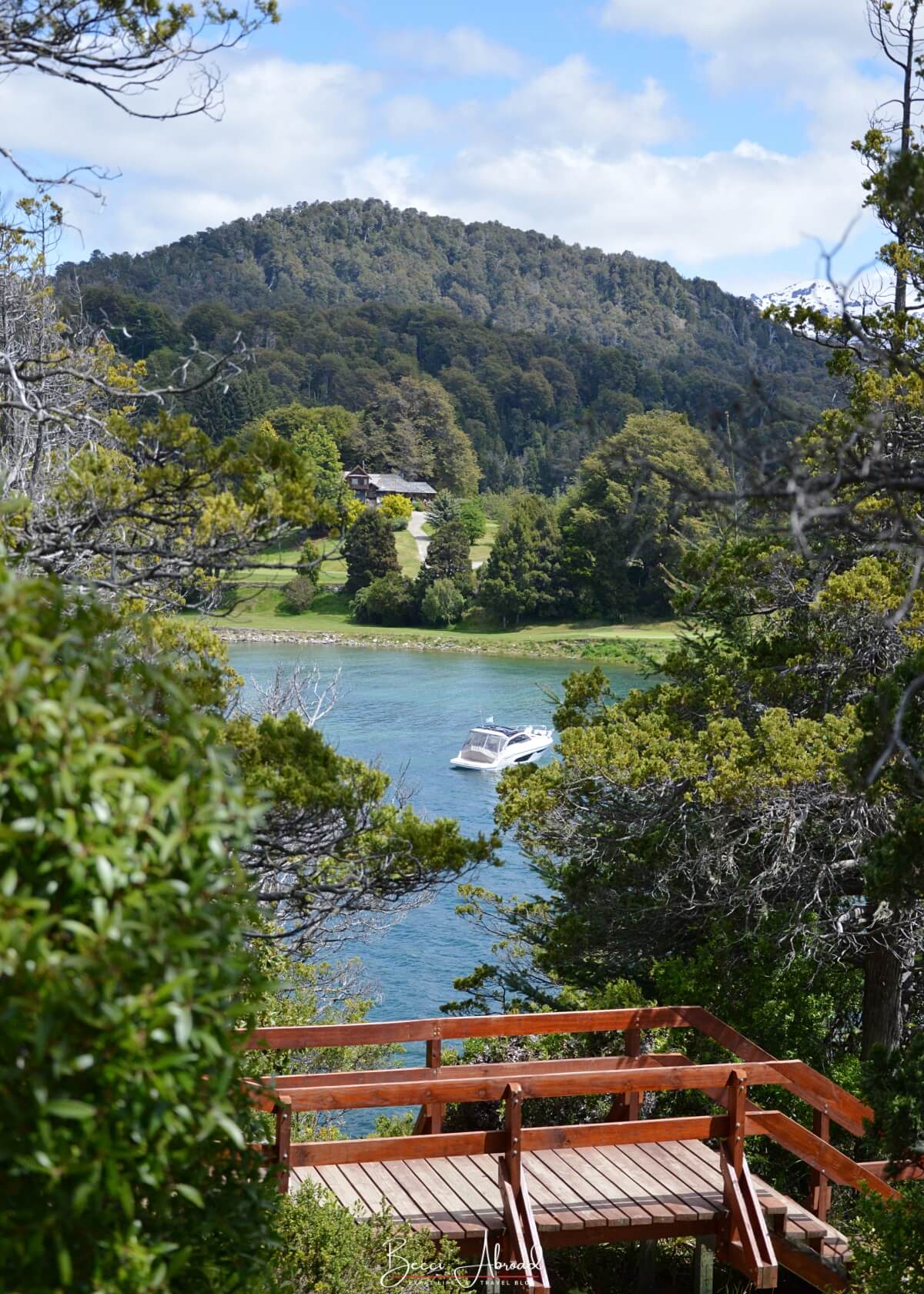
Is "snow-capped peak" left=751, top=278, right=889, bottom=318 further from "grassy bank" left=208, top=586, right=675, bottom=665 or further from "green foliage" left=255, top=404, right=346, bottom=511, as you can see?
"green foliage" left=255, top=404, right=346, bottom=511

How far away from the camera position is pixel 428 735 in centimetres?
3117

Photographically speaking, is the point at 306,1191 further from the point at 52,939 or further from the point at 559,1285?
the point at 52,939

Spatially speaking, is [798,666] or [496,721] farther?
[496,721]

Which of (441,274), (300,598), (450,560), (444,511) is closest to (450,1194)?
(300,598)

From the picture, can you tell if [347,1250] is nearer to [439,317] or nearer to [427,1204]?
[427,1204]

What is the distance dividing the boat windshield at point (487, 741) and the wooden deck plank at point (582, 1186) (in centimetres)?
2146

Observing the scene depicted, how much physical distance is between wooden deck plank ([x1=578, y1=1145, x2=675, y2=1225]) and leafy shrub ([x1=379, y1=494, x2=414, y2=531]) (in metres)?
48.6

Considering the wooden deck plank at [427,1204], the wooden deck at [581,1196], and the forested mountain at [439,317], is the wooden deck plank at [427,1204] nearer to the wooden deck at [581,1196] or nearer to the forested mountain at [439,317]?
the wooden deck at [581,1196]

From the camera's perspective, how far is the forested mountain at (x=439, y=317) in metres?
90.6

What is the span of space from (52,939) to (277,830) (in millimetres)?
3690

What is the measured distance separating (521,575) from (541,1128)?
48.8 m

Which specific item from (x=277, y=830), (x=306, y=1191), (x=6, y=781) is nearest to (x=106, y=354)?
(x=277, y=830)

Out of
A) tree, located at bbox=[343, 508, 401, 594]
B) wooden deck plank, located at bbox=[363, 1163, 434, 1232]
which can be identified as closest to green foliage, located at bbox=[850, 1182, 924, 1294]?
wooden deck plank, located at bbox=[363, 1163, 434, 1232]

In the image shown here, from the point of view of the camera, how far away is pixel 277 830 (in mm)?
5992
